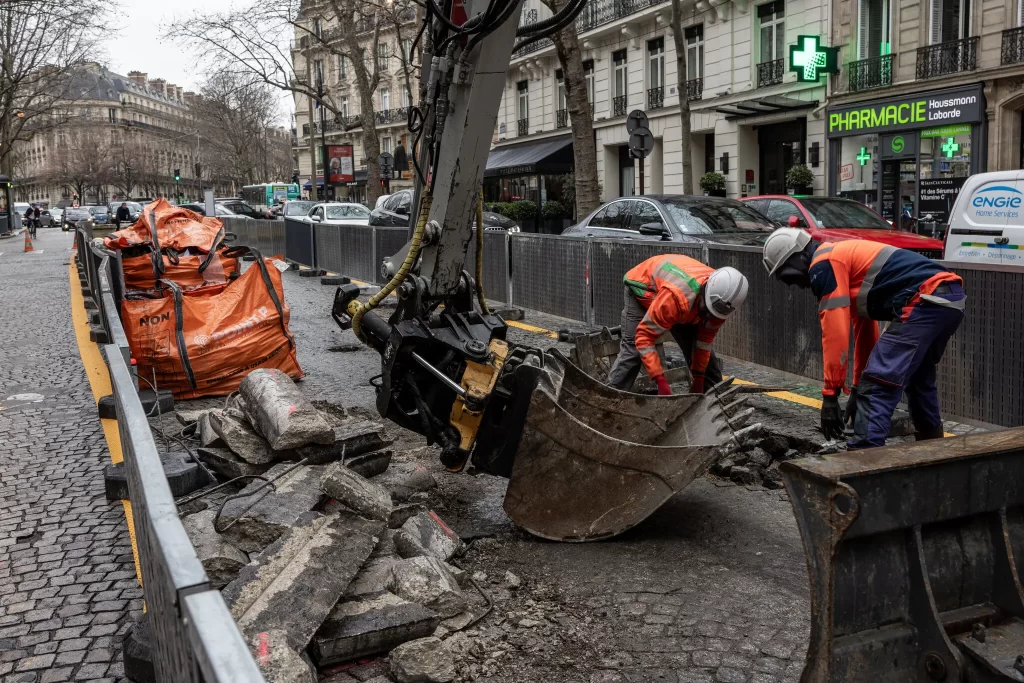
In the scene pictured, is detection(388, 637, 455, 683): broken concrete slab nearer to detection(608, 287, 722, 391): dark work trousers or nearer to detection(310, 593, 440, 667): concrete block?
detection(310, 593, 440, 667): concrete block

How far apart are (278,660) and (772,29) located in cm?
2727

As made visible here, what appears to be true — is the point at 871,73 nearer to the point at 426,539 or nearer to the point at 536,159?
the point at 536,159

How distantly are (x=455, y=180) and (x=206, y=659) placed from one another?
433 cm

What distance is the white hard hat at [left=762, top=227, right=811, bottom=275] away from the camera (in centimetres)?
506

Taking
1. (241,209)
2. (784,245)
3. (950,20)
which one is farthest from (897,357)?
(241,209)

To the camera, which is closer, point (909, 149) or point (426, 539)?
point (426, 539)

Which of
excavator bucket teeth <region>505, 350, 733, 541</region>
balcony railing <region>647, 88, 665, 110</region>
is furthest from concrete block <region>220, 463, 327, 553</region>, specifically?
balcony railing <region>647, 88, 665, 110</region>

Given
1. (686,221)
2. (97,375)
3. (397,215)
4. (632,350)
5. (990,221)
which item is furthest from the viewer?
Result: (397,215)

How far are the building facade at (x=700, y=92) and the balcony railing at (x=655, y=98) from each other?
0.11 feet

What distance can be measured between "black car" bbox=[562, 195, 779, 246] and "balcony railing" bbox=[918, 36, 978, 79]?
1278cm

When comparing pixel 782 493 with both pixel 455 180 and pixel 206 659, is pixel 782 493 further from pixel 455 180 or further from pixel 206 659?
pixel 206 659

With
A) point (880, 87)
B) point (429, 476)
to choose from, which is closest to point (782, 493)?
point (429, 476)

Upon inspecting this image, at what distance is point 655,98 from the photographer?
105 ft

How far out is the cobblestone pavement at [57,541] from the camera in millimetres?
3547
